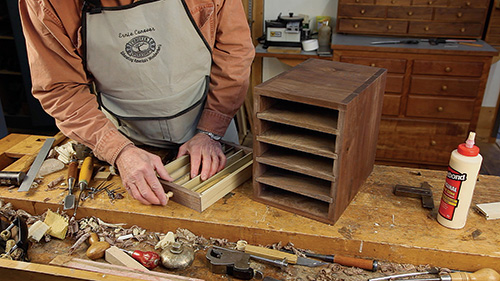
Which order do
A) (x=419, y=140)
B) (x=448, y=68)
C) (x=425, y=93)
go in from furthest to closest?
(x=419, y=140) → (x=425, y=93) → (x=448, y=68)

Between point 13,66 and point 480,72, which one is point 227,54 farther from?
point 13,66

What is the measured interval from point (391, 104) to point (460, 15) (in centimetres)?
89

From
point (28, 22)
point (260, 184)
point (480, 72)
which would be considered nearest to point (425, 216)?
point (260, 184)

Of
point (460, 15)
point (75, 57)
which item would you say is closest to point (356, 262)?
point (75, 57)

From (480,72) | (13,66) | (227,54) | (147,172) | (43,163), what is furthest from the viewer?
(13,66)

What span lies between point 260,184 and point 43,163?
811 mm

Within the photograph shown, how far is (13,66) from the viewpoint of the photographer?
4285 millimetres

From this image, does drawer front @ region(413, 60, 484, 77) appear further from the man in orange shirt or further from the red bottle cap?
the red bottle cap

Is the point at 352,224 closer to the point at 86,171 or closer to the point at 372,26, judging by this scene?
the point at 86,171

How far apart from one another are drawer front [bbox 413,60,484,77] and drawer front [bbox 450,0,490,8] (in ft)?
1.70

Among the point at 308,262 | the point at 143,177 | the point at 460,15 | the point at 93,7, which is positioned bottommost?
the point at 308,262

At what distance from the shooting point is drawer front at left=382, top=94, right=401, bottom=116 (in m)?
3.37

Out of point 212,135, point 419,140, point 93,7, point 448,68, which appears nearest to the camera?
point 93,7

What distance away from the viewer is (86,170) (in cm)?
143
